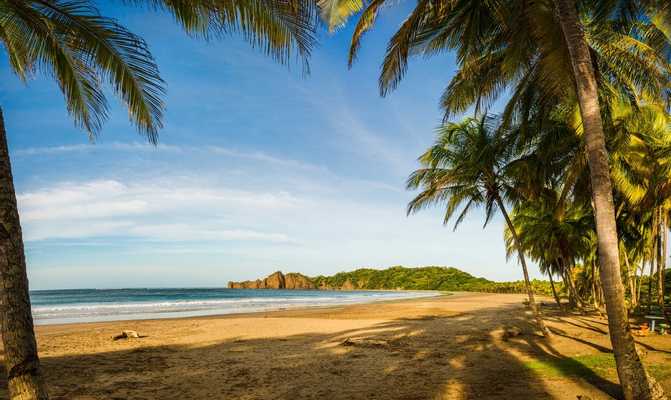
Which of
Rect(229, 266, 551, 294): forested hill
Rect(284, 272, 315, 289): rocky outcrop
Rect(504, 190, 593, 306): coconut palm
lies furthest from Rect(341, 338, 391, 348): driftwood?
Rect(284, 272, 315, 289): rocky outcrop

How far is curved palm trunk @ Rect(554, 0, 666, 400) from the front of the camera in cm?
477

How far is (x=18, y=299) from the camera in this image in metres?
3.11

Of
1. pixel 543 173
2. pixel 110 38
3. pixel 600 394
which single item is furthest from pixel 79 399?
pixel 543 173

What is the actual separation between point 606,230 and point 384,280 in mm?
117126

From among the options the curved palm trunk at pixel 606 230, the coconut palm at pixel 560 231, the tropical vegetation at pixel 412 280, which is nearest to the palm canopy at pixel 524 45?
the curved palm trunk at pixel 606 230

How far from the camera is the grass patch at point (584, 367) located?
20.5 feet

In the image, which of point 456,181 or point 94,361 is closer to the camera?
point 94,361

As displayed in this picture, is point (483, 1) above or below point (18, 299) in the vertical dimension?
above

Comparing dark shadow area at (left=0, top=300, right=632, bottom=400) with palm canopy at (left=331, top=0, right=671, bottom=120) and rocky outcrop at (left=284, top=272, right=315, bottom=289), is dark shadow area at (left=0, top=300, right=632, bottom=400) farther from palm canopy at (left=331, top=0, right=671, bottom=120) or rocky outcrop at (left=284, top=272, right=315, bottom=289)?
rocky outcrop at (left=284, top=272, right=315, bottom=289)

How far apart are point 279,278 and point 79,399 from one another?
390 ft

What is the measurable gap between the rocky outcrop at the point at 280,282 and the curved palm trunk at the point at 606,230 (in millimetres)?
120103

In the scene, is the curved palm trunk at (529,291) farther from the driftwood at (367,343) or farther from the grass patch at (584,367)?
the driftwood at (367,343)

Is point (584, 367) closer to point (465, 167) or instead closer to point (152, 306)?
point (465, 167)

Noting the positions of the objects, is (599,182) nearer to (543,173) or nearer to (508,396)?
(508,396)
